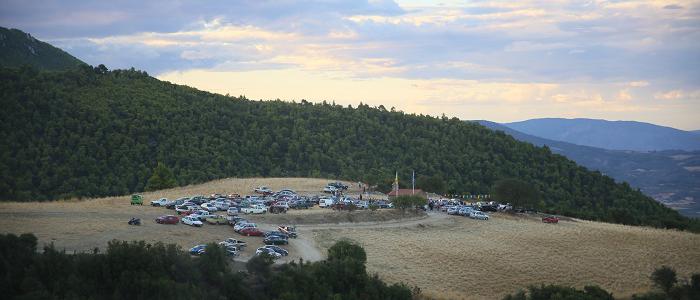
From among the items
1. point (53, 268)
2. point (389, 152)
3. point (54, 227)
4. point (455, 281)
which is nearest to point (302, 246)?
point (455, 281)

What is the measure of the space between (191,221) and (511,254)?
77.3 feet

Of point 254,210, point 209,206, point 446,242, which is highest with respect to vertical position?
point 209,206

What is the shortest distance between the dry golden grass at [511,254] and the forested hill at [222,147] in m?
16.7

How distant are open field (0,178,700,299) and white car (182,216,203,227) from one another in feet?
3.02

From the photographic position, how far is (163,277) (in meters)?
35.0

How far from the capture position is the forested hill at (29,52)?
165m

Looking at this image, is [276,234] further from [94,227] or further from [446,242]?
[446,242]

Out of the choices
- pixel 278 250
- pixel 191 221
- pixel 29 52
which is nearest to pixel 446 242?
pixel 278 250

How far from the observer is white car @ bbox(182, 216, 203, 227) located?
173ft

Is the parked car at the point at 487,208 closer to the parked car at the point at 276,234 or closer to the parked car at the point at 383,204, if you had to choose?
the parked car at the point at 383,204

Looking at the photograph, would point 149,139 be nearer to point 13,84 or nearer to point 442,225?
point 13,84

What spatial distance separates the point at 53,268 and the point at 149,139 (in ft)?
246

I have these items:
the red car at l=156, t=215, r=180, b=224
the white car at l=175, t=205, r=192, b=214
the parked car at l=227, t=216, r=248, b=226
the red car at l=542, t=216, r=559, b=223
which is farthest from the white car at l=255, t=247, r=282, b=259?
the red car at l=542, t=216, r=559, b=223

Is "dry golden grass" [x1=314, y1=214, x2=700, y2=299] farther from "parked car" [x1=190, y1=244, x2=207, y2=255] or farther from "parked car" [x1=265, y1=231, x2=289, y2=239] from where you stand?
"parked car" [x1=190, y1=244, x2=207, y2=255]
